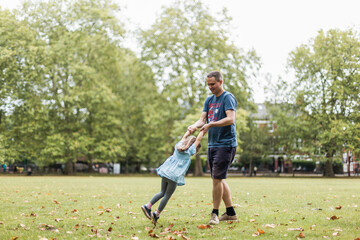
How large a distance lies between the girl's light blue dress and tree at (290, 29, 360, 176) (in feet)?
110

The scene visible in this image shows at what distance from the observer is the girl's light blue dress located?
19.9 ft

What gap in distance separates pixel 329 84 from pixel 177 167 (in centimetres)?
3798

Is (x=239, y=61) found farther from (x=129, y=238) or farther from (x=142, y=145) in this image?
(x=129, y=238)

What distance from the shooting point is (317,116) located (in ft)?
129

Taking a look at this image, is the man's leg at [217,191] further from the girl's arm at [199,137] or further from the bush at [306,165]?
the bush at [306,165]

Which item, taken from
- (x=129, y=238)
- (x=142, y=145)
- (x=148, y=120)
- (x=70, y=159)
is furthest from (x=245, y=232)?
(x=142, y=145)

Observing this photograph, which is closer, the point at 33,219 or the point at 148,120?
the point at 33,219

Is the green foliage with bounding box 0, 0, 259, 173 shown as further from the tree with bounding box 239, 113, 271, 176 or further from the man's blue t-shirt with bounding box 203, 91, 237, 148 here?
the man's blue t-shirt with bounding box 203, 91, 237, 148

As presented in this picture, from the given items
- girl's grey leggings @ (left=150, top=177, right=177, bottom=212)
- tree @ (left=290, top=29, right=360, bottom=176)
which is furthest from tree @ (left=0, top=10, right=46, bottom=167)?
girl's grey leggings @ (left=150, top=177, right=177, bottom=212)

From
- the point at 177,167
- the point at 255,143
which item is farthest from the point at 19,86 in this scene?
the point at 177,167

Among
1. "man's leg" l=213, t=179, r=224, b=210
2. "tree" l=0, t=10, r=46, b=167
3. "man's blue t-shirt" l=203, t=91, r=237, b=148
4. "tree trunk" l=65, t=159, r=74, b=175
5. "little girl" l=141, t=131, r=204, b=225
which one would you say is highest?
"tree" l=0, t=10, r=46, b=167

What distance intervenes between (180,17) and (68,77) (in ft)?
42.1

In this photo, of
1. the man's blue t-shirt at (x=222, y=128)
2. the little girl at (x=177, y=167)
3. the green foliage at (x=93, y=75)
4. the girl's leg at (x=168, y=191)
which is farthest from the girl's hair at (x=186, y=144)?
the green foliage at (x=93, y=75)

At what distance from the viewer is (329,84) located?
1599 inches
